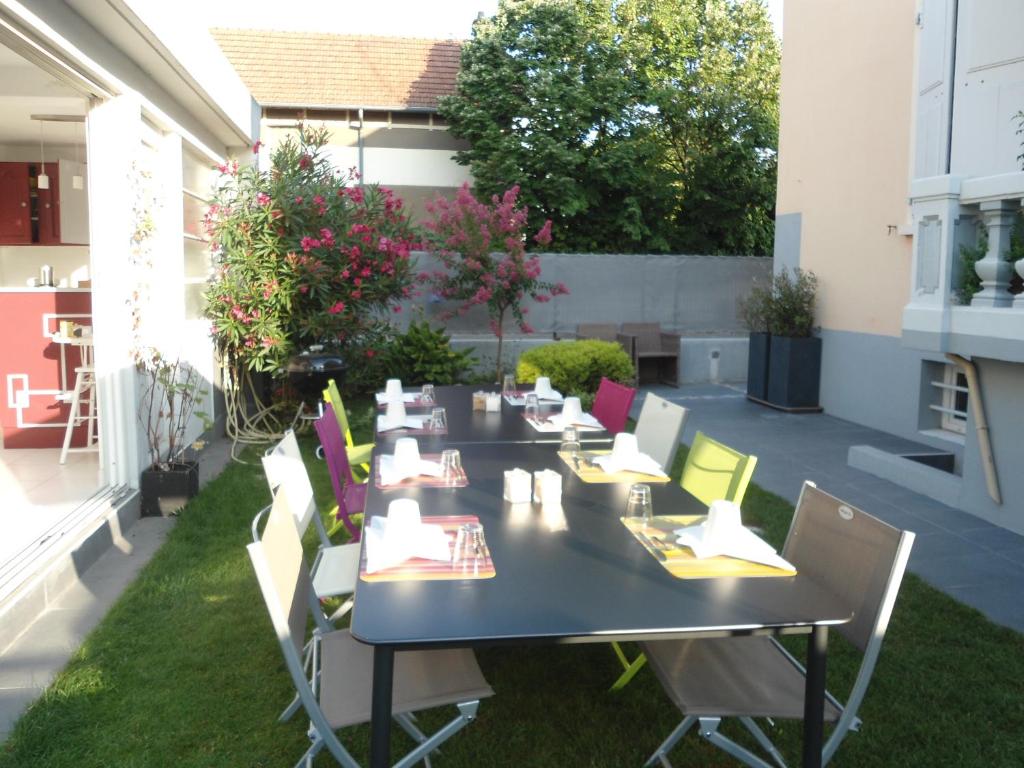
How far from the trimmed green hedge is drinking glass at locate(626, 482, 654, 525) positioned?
19.7ft

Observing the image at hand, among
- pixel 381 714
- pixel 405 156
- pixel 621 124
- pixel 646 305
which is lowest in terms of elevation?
pixel 381 714

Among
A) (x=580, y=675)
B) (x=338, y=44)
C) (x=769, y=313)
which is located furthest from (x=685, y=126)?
(x=580, y=675)

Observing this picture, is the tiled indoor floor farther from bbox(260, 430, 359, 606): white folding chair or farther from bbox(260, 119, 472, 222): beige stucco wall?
bbox(260, 119, 472, 222): beige stucco wall

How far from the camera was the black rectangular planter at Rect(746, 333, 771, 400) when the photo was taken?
31.9 ft

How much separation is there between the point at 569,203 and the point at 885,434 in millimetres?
9608

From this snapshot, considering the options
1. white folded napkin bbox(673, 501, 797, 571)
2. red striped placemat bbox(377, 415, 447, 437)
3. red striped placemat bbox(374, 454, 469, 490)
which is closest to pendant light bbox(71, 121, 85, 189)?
red striped placemat bbox(377, 415, 447, 437)

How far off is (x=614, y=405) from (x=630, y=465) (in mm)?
1636

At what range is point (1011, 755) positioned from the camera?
2.77 m

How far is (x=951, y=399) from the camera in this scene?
7590 mm

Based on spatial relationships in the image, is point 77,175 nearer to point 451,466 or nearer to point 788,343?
point 451,466

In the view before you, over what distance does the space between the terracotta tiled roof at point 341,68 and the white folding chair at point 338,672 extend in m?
15.8

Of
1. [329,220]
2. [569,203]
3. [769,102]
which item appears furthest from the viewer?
[769,102]

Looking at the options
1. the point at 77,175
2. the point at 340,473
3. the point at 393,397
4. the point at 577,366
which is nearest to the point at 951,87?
the point at 577,366

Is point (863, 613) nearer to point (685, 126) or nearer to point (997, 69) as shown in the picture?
point (997, 69)
